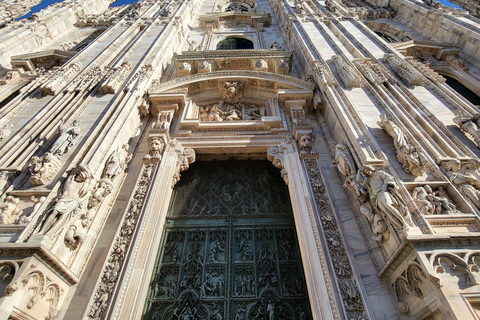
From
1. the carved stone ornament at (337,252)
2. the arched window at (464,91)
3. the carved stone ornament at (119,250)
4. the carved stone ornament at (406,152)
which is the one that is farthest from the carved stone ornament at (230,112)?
the arched window at (464,91)

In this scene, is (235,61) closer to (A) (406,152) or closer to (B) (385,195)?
(A) (406,152)

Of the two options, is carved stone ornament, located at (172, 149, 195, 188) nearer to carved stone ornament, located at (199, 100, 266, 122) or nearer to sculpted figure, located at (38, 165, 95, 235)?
carved stone ornament, located at (199, 100, 266, 122)

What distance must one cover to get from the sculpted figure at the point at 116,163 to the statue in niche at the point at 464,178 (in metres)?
7.02

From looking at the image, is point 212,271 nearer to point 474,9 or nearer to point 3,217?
point 3,217

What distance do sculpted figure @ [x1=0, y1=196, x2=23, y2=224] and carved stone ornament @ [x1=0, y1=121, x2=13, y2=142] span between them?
94.4 inches

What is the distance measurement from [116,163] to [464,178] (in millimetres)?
7260

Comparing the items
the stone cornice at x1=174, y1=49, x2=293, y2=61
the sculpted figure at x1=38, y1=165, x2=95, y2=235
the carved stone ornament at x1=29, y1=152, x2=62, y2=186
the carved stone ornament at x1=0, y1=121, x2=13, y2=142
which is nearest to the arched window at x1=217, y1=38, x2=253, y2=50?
the stone cornice at x1=174, y1=49, x2=293, y2=61

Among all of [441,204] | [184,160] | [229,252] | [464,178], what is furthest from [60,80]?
[464,178]

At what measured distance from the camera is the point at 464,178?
18.4 feet

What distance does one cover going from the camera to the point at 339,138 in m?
7.77

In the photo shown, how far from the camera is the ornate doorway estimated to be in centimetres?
600

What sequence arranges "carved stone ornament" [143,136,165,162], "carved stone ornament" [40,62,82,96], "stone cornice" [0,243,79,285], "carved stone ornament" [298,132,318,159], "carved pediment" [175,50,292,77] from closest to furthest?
"stone cornice" [0,243,79,285] < "carved stone ornament" [298,132,318,159] < "carved stone ornament" [143,136,165,162] < "carved stone ornament" [40,62,82,96] < "carved pediment" [175,50,292,77]

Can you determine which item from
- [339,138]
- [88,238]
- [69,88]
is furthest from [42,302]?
[339,138]

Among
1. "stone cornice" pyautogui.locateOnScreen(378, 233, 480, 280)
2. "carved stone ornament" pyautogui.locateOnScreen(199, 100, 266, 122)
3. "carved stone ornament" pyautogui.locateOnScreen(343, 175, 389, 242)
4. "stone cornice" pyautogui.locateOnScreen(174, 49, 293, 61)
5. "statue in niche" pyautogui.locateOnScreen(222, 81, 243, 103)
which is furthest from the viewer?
"stone cornice" pyautogui.locateOnScreen(174, 49, 293, 61)
